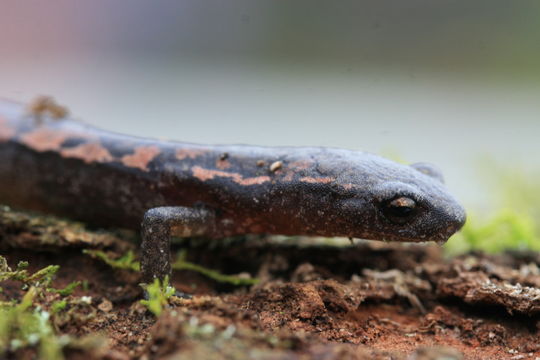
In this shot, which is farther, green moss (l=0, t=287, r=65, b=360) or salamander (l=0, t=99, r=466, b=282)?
salamander (l=0, t=99, r=466, b=282)

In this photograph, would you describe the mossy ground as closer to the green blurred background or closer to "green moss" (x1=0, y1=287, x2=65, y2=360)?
"green moss" (x1=0, y1=287, x2=65, y2=360)

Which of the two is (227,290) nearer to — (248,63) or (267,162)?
(267,162)

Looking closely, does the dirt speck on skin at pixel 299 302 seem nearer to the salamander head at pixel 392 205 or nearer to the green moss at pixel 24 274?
the green moss at pixel 24 274

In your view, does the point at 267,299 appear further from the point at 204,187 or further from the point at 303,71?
the point at 303,71

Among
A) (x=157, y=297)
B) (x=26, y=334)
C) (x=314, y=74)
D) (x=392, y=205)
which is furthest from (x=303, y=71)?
(x=26, y=334)

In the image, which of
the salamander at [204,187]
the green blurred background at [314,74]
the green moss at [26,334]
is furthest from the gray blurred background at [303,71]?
the green moss at [26,334]

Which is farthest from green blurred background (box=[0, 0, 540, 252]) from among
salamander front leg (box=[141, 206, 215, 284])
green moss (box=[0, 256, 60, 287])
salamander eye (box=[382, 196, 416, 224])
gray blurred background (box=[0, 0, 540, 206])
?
green moss (box=[0, 256, 60, 287])

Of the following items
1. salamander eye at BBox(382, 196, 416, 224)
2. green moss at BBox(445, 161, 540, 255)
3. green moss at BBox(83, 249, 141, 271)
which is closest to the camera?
salamander eye at BBox(382, 196, 416, 224)
